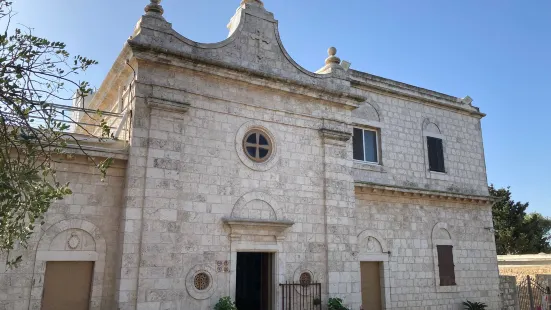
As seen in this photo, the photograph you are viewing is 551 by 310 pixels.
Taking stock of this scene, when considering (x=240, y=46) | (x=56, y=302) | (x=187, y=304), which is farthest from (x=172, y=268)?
(x=240, y=46)

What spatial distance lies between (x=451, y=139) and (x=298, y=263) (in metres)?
8.21

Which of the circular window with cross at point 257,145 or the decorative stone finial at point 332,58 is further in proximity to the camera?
the decorative stone finial at point 332,58

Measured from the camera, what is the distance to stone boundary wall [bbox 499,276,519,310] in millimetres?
14906

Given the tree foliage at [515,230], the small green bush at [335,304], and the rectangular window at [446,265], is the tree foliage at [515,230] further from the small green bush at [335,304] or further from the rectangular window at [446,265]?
the small green bush at [335,304]

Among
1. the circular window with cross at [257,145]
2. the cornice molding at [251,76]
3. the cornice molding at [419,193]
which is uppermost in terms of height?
the cornice molding at [251,76]

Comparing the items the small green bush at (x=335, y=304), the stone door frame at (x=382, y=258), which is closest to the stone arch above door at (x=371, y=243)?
the stone door frame at (x=382, y=258)

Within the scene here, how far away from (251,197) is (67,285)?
4.14 metres

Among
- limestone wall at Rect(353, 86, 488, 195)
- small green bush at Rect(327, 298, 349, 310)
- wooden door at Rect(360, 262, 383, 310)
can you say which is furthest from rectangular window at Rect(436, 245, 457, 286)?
small green bush at Rect(327, 298, 349, 310)

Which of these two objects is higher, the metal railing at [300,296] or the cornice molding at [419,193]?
the cornice molding at [419,193]

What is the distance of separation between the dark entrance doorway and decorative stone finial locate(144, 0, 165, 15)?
6.03 m

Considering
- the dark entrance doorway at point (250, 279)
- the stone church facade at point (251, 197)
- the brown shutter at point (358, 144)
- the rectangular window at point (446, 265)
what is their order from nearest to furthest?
1. the stone church facade at point (251, 197)
2. the dark entrance doorway at point (250, 279)
3. the brown shutter at point (358, 144)
4. the rectangular window at point (446, 265)

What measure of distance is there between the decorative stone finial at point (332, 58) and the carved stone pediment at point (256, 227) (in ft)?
16.3

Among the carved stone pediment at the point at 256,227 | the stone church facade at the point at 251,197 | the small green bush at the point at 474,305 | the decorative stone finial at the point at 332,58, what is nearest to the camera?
the stone church facade at the point at 251,197

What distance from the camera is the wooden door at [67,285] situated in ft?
26.8
